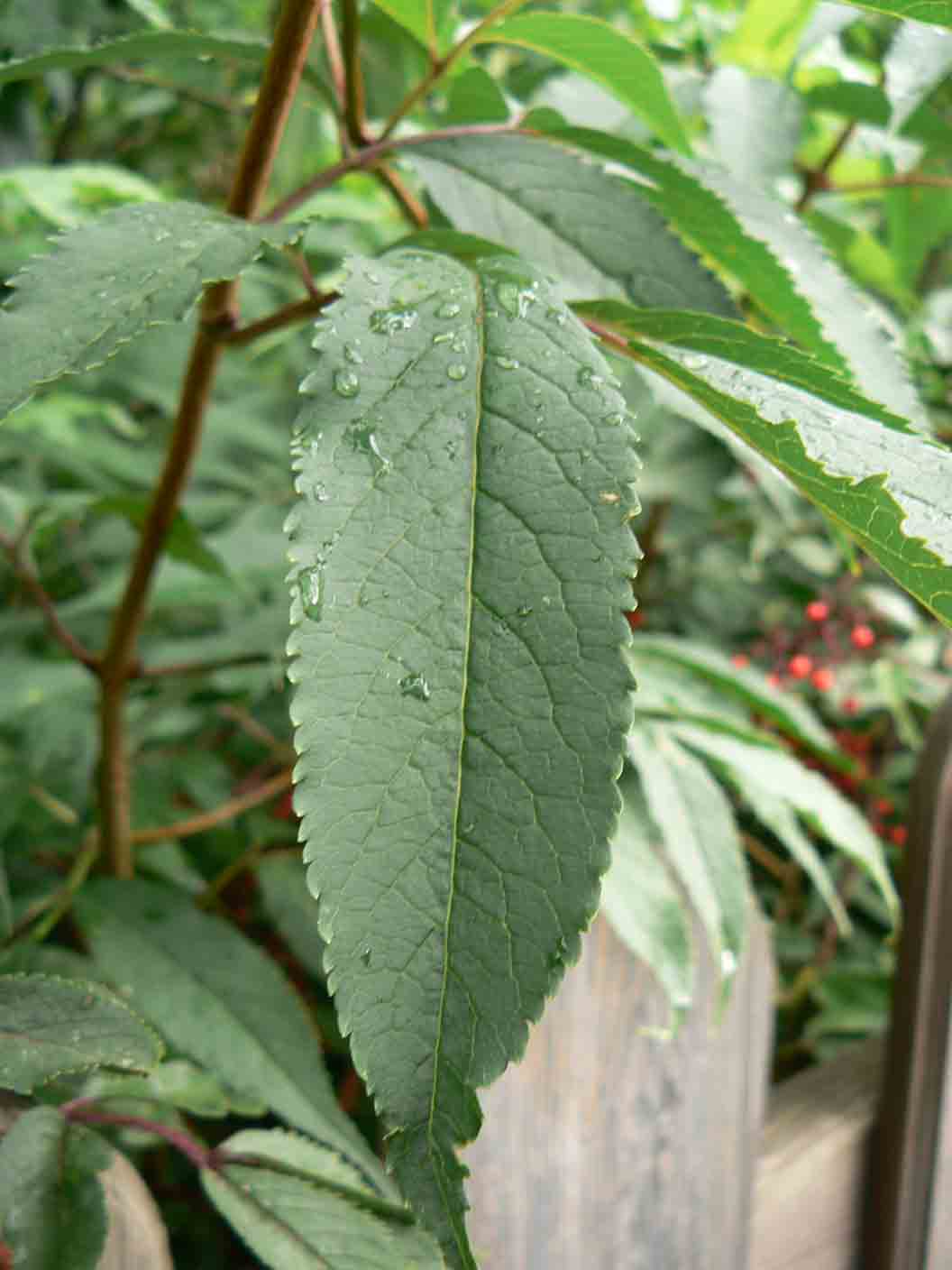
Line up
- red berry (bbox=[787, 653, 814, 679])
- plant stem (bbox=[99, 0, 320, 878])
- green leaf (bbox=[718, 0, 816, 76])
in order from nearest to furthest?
1. plant stem (bbox=[99, 0, 320, 878])
2. green leaf (bbox=[718, 0, 816, 76])
3. red berry (bbox=[787, 653, 814, 679])

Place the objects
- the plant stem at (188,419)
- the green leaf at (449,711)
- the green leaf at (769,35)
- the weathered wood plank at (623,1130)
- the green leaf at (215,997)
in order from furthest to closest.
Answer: the green leaf at (769,35) → the weathered wood plank at (623,1130) → the green leaf at (215,997) → the plant stem at (188,419) → the green leaf at (449,711)

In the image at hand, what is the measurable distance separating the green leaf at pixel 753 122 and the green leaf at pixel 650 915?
332 mm

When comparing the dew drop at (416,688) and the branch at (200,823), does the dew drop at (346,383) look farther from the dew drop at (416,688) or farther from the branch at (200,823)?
the branch at (200,823)

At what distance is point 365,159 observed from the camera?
40cm

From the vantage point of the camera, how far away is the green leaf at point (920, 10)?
1.03 feet

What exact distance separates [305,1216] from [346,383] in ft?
0.78

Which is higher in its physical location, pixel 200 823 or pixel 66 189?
pixel 66 189

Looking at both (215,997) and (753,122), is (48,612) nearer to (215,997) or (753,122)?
(215,997)

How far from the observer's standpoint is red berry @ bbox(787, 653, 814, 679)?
3.35 feet

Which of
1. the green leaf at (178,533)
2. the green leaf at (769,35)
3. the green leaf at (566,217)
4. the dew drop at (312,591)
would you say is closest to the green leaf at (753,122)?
the green leaf at (769,35)

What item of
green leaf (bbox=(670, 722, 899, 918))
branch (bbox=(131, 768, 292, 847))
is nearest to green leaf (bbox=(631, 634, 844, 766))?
green leaf (bbox=(670, 722, 899, 918))

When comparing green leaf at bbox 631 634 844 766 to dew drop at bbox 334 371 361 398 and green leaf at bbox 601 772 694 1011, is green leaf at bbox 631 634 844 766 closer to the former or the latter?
green leaf at bbox 601 772 694 1011

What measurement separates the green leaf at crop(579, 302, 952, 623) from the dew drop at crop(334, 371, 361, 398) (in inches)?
3.1

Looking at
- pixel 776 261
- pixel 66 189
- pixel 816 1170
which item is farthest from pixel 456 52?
pixel 816 1170
